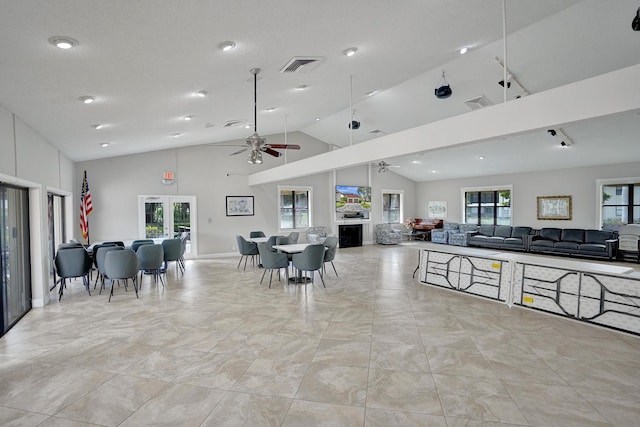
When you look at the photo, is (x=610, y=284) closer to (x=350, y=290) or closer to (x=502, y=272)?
(x=502, y=272)

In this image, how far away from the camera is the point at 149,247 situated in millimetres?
6172

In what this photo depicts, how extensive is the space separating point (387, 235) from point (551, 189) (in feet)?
18.2

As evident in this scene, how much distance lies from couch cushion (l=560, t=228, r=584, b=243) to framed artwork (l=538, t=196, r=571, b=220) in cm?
68

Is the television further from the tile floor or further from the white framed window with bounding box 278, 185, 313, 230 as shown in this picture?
the tile floor

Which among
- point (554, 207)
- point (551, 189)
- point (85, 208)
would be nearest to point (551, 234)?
point (554, 207)

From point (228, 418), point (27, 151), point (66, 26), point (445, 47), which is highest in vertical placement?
point (445, 47)

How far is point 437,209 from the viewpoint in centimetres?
1385

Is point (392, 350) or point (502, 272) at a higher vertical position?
point (502, 272)

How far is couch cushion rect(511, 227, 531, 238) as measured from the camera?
414 inches

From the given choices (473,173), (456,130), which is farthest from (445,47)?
(473,173)

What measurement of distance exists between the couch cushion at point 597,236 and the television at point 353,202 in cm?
676

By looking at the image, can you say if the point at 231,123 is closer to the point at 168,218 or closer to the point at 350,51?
the point at 350,51

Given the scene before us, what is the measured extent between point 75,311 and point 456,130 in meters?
5.89

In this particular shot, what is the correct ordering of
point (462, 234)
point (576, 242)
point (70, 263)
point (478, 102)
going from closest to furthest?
point (70, 263), point (478, 102), point (576, 242), point (462, 234)
